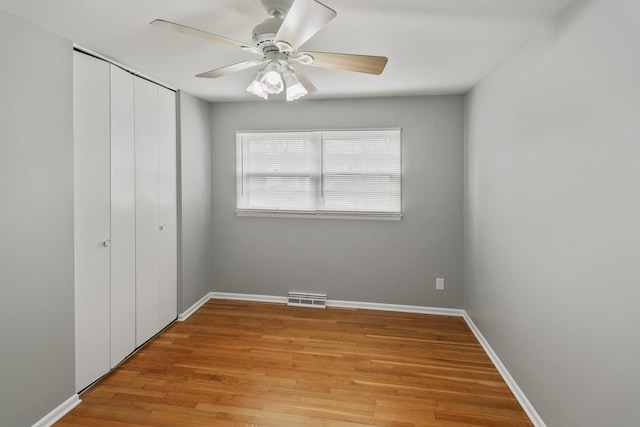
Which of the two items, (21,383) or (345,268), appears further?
(345,268)

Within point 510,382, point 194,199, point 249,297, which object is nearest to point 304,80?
point 194,199

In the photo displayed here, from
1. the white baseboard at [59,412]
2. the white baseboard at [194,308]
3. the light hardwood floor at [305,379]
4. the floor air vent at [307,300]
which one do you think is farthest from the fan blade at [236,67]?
the floor air vent at [307,300]

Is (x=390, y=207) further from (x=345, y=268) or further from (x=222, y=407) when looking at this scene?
(x=222, y=407)

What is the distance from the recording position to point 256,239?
404 centimetres

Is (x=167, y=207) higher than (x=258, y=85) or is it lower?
lower

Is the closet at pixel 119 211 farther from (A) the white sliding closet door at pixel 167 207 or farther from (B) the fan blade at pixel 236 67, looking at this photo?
(B) the fan blade at pixel 236 67

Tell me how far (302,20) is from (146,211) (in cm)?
230

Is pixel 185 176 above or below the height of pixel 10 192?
above

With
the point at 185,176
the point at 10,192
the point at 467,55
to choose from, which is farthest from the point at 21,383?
the point at 467,55

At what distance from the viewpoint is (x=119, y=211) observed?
103 inches

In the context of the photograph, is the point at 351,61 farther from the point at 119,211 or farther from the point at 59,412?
the point at 59,412

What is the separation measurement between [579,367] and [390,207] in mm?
2307

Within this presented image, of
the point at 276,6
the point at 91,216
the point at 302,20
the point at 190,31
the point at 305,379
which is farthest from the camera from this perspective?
the point at 305,379

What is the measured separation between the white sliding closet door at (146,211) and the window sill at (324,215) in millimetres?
1135
